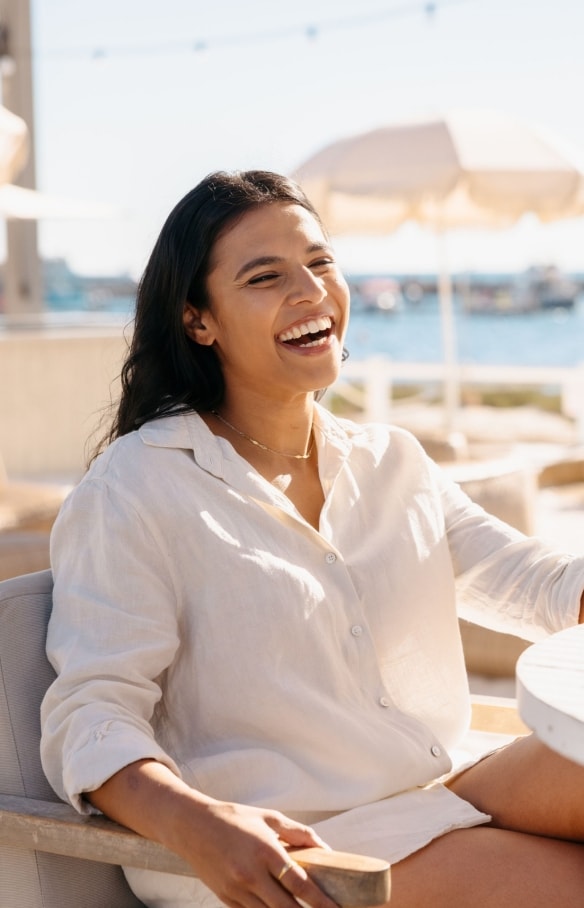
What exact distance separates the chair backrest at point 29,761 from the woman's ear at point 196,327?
435 mm

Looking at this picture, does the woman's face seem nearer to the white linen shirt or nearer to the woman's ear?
the woman's ear

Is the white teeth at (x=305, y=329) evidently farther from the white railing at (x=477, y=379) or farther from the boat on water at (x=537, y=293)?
the boat on water at (x=537, y=293)

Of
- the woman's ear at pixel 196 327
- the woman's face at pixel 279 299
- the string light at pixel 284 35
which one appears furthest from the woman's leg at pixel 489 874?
the string light at pixel 284 35

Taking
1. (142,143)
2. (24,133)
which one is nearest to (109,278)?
(142,143)

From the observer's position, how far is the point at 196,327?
189 centimetres

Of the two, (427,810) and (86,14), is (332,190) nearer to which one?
(427,810)

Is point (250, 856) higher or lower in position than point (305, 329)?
lower

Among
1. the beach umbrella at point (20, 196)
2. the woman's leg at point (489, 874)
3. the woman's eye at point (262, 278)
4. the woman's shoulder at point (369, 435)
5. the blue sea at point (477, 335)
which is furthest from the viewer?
the blue sea at point (477, 335)

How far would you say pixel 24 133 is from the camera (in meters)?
6.27

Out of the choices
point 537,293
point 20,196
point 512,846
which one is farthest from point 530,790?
point 537,293

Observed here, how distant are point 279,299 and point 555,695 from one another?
77cm

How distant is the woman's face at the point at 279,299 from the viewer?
1.79 meters

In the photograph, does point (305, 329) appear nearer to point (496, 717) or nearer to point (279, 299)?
point (279, 299)

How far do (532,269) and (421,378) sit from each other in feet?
201
